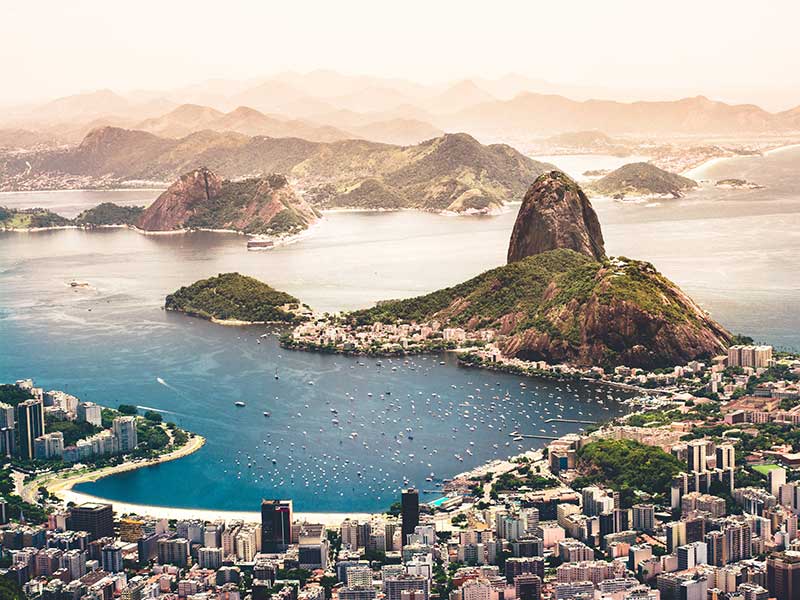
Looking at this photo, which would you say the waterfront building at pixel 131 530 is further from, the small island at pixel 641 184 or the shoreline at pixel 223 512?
the small island at pixel 641 184

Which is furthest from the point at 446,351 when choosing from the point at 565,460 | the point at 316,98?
the point at 316,98

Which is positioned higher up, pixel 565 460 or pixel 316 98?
pixel 316 98

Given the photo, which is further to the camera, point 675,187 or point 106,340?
point 675,187

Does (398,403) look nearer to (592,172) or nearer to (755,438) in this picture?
(755,438)

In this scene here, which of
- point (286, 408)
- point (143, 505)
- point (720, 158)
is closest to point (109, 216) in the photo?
point (286, 408)

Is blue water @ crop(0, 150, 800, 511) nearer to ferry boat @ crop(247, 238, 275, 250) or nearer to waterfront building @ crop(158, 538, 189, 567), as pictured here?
ferry boat @ crop(247, 238, 275, 250)

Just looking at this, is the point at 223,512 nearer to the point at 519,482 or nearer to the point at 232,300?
the point at 519,482
